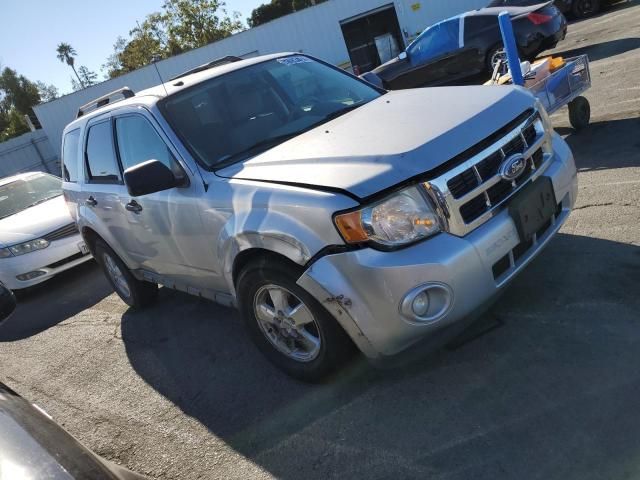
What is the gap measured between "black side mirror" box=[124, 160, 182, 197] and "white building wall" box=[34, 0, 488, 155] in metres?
22.6

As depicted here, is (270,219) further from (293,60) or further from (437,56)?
(437,56)

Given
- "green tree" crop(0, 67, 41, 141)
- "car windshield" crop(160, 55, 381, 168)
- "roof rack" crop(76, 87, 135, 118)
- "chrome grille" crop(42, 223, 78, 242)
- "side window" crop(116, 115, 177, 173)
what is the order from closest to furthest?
"car windshield" crop(160, 55, 381, 168), "side window" crop(116, 115, 177, 173), "roof rack" crop(76, 87, 135, 118), "chrome grille" crop(42, 223, 78, 242), "green tree" crop(0, 67, 41, 141)

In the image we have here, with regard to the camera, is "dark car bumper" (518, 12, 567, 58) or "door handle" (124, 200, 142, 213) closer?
"door handle" (124, 200, 142, 213)

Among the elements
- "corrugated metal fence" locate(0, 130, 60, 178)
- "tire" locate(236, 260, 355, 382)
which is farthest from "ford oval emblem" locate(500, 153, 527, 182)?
"corrugated metal fence" locate(0, 130, 60, 178)

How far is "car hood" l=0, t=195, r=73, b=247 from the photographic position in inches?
292

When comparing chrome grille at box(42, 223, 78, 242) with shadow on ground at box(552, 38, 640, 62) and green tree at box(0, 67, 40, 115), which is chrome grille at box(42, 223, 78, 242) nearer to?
shadow on ground at box(552, 38, 640, 62)

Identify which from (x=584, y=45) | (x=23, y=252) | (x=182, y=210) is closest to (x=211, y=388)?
(x=182, y=210)

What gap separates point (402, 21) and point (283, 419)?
28328 mm

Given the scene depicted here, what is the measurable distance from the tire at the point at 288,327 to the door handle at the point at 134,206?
125cm

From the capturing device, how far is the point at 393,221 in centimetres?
259

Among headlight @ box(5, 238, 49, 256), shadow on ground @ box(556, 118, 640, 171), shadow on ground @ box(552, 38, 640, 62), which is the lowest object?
shadow on ground @ box(552, 38, 640, 62)

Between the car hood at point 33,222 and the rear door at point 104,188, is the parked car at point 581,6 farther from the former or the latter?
the rear door at point 104,188

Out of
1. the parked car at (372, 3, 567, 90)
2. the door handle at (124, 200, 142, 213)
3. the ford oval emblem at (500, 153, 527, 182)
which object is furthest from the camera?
the parked car at (372, 3, 567, 90)

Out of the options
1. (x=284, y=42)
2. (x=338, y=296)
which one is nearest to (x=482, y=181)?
(x=338, y=296)
